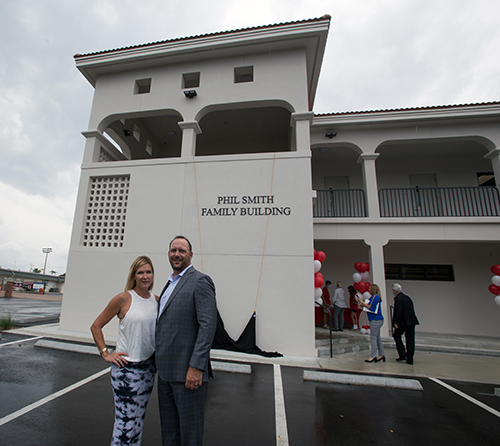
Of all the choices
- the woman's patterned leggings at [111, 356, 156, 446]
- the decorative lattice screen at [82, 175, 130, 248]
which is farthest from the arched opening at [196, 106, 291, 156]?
the woman's patterned leggings at [111, 356, 156, 446]

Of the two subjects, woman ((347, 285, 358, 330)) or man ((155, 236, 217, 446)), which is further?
woman ((347, 285, 358, 330))

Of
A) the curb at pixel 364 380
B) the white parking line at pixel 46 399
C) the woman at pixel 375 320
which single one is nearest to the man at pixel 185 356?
the white parking line at pixel 46 399

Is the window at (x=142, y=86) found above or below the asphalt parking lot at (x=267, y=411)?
above

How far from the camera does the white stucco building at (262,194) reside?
6.61 metres

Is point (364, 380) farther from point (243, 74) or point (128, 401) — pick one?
point (243, 74)

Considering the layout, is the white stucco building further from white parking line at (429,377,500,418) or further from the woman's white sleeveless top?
the woman's white sleeveless top

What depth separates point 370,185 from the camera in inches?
348

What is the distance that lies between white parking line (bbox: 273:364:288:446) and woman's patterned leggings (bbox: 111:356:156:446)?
4.78 ft

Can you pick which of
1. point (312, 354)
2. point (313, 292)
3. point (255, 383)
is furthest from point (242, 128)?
point (255, 383)

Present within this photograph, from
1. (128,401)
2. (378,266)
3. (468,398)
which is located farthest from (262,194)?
(128,401)

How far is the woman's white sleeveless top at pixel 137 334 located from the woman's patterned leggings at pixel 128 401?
0.08m

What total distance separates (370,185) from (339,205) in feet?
5.21

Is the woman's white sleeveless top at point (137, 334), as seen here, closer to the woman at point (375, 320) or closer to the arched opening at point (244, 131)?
the woman at point (375, 320)

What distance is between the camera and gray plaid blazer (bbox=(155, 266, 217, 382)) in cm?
180
